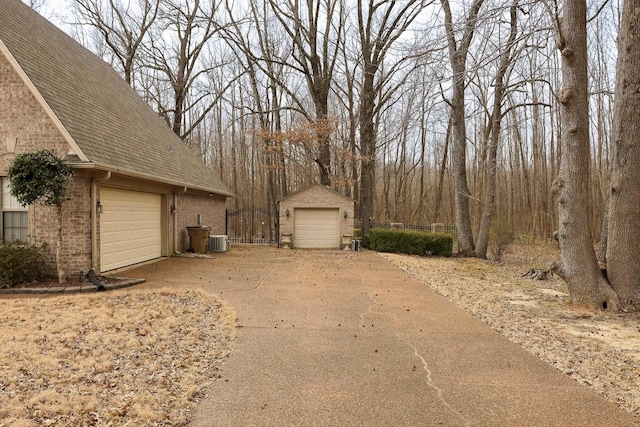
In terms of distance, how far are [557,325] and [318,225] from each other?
1158 cm

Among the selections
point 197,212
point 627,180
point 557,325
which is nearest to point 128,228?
point 197,212

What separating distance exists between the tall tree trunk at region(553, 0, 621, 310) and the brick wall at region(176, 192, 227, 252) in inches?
429

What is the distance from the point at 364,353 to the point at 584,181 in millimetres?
5424

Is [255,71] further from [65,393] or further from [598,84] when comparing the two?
[65,393]

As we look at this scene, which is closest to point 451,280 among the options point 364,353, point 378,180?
point 364,353

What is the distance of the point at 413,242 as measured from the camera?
620 inches

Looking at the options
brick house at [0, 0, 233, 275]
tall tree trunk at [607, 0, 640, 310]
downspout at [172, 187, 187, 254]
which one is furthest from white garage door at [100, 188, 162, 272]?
tall tree trunk at [607, 0, 640, 310]

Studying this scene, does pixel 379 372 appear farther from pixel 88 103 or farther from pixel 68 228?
pixel 88 103

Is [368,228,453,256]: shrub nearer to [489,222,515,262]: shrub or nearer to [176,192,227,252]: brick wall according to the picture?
[489,222,515,262]: shrub

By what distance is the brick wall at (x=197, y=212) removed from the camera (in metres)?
13.4

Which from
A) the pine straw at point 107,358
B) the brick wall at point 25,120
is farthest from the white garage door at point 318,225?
the pine straw at point 107,358

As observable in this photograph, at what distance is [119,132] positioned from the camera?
34.2ft

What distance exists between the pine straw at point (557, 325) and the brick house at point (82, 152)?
7.42m

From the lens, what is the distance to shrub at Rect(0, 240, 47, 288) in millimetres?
7301
